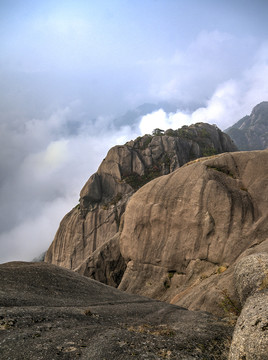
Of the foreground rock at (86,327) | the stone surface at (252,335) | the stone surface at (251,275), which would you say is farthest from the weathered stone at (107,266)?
the stone surface at (252,335)

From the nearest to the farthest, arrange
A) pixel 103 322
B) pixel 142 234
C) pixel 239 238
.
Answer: pixel 103 322 → pixel 239 238 → pixel 142 234

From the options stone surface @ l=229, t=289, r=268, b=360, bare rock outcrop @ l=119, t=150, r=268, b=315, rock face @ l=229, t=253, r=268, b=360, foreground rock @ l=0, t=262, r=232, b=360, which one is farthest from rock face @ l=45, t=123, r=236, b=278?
stone surface @ l=229, t=289, r=268, b=360

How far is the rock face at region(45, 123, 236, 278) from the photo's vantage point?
7444cm

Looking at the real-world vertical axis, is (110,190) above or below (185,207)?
above

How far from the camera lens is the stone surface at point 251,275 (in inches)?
624

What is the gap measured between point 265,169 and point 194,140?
66276 millimetres

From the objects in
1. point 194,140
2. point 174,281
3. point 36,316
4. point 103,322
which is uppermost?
point 194,140

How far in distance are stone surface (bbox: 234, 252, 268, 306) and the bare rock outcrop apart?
7.66 metres

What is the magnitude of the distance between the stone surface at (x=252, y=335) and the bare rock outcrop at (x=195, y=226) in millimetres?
15479

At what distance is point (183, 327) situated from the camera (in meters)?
15.8

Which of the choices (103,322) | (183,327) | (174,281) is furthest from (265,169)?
(103,322)

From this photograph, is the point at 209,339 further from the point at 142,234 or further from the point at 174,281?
the point at 142,234

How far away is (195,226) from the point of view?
34.3 m

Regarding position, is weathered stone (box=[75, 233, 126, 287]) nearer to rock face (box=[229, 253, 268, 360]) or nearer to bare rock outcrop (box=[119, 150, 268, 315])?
bare rock outcrop (box=[119, 150, 268, 315])
